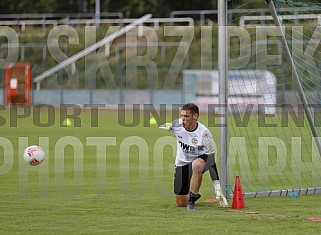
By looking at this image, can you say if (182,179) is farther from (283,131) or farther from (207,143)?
(283,131)

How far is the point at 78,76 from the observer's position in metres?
40.5

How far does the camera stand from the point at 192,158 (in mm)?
11062

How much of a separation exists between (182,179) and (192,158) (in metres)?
0.30

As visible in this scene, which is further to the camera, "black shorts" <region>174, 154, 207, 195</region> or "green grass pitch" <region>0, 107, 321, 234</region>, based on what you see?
"black shorts" <region>174, 154, 207, 195</region>

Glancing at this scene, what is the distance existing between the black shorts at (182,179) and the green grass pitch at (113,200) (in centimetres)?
23

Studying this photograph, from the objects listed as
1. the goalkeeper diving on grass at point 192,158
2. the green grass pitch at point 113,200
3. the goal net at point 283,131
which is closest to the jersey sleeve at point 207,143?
the goalkeeper diving on grass at point 192,158

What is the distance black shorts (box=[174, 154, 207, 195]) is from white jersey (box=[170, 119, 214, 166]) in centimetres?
6

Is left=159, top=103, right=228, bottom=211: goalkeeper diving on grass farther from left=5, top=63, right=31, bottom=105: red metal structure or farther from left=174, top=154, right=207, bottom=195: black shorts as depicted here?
left=5, top=63, right=31, bottom=105: red metal structure

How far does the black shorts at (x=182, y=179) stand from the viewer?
433 inches

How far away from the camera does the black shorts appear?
11.0 meters

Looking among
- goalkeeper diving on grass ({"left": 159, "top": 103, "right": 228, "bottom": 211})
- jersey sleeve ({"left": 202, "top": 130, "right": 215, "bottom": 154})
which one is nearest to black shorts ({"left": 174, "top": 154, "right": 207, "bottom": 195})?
goalkeeper diving on grass ({"left": 159, "top": 103, "right": 228, "bottom": 211})

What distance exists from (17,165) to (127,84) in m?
23.7

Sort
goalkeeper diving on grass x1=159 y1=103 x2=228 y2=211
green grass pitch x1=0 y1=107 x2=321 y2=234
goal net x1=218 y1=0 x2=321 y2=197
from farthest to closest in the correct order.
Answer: goal net x1=218 y1=0 x2=321 y2=197
goalkeeper diving on grass x1=159 y1=103 x2=228 y2=211
green grass pitch x1=0 y1=107 x2=321 y2=234

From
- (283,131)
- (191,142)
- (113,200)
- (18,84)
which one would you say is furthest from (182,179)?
(18,84)
